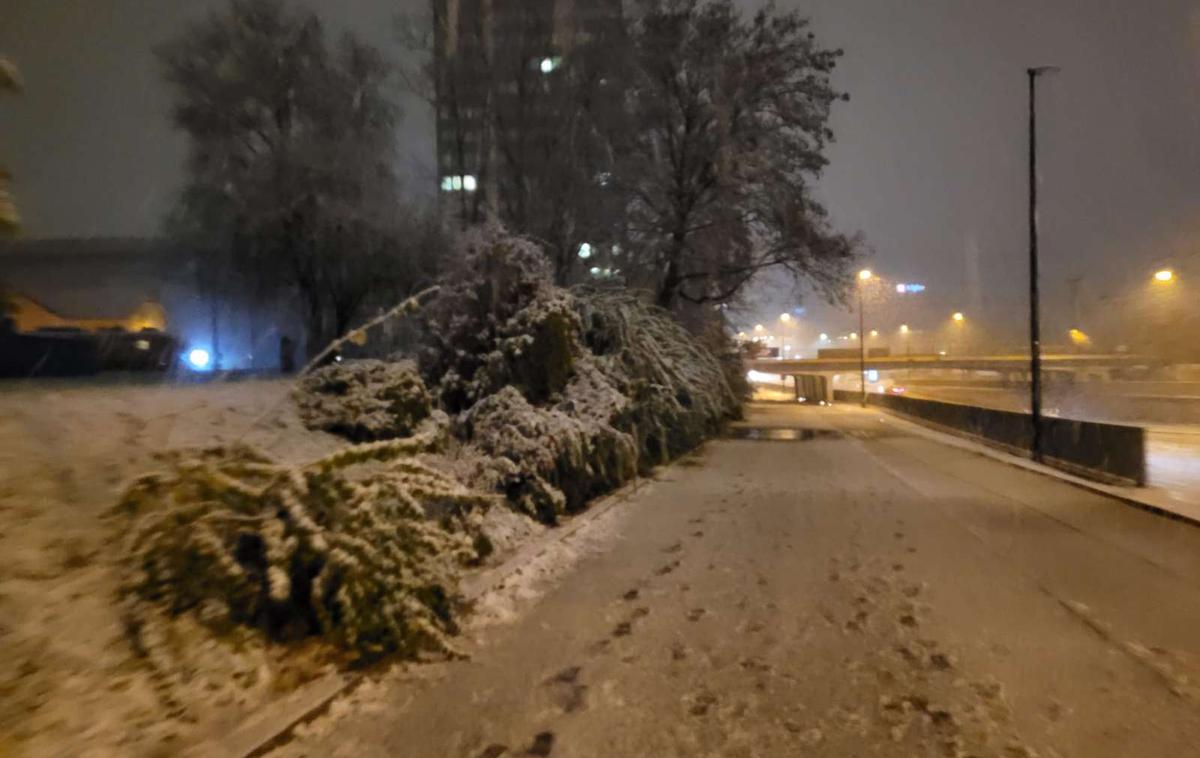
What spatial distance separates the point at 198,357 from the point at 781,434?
19.6 meters

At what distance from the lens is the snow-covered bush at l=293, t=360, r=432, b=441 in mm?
13562

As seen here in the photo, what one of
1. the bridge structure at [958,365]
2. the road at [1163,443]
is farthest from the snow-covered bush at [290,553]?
the bridge structure at [958,365]

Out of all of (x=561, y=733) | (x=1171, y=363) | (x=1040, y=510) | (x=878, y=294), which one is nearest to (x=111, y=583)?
(x=561, y=733)

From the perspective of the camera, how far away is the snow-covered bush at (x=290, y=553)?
7629 mm

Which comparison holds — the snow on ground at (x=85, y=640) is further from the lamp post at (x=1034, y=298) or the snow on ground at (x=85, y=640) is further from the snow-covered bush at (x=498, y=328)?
the lamp post at (x=1034, y=298)

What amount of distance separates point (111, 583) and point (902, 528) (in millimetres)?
10440

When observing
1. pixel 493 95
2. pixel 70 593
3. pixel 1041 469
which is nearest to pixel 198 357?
pixel 493 95

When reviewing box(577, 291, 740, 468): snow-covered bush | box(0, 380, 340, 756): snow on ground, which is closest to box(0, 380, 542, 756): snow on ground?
box(0, 380, 340, 756): snow on ground

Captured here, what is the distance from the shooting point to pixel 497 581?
1078 cm

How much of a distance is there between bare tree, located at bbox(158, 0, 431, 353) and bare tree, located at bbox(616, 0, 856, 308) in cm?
741

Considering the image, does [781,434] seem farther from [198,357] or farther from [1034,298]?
[198,357]

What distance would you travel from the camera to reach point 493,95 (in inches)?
1271

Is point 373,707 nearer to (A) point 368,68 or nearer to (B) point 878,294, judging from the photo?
(A) point 368,68

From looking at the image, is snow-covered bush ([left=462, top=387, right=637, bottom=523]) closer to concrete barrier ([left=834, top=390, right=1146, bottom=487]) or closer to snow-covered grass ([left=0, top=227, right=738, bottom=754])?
snow-covered grass ([left=0, top=227, right=738, bottom=754])
